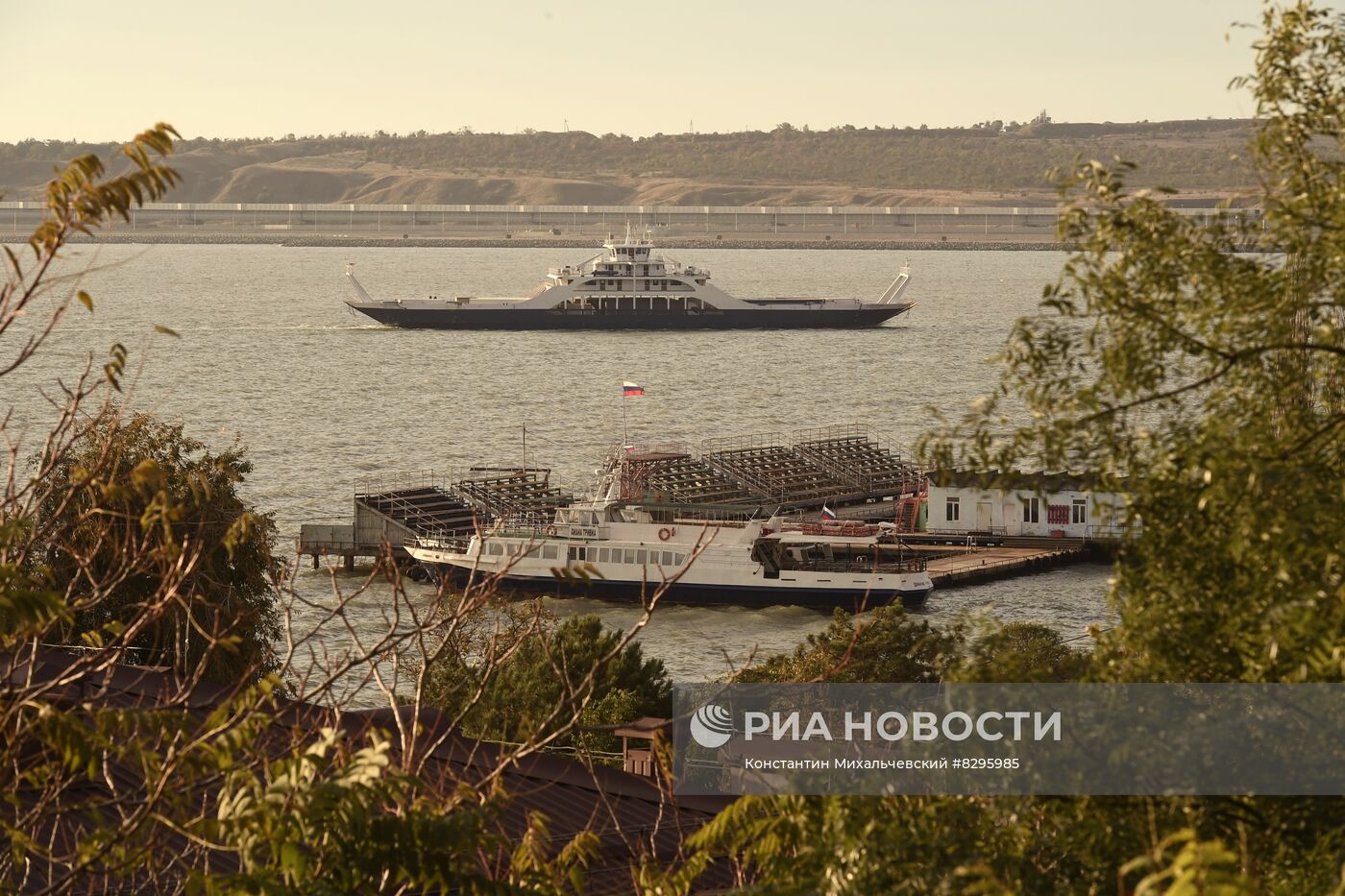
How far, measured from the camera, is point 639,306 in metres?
102

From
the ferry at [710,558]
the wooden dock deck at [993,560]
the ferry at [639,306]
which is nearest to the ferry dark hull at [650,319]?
the ferry at [639,306]

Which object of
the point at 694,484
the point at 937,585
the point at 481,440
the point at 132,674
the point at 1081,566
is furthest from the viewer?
the point at 481,440

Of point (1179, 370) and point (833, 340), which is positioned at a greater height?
point (1179, 370)

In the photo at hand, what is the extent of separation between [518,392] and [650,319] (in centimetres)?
3338

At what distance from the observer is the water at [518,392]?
109 ft

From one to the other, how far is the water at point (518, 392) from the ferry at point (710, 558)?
0.53 m

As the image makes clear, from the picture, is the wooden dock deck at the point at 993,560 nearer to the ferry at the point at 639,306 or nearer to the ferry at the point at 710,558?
the ferry at the point at 710,558

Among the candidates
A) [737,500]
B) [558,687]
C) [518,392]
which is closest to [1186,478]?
[558,687]

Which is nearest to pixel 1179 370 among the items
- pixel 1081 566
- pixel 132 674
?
pixel 132 674

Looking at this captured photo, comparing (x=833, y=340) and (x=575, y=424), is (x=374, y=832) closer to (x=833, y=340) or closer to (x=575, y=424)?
(x=575, y=424)

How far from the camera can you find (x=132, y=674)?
13875 millimetres

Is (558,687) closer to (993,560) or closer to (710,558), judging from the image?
(710,558)

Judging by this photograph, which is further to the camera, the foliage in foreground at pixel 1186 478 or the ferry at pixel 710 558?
the ferry at pixel 710 558

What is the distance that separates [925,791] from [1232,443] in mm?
1674
